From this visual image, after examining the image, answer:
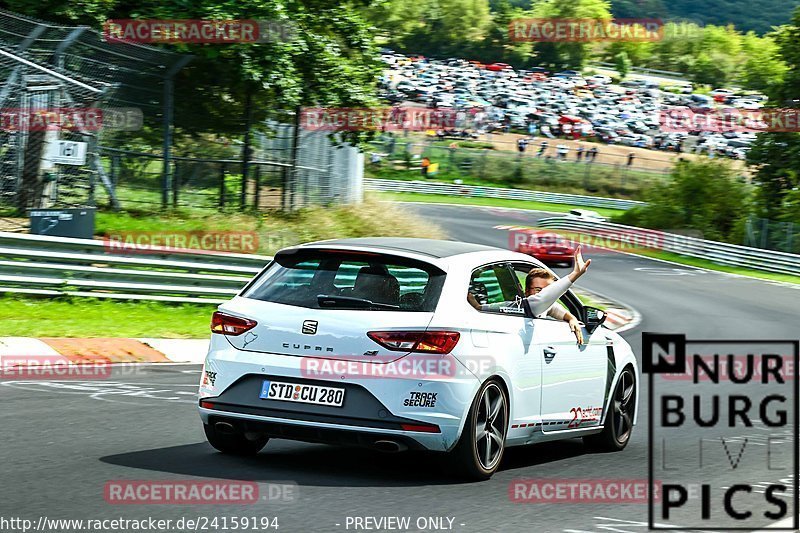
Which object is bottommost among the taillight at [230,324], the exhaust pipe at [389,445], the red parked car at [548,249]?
the exhaust pipe at [389,445]

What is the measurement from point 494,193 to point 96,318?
62.6 meters

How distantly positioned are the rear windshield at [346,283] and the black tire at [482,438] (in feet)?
2.18

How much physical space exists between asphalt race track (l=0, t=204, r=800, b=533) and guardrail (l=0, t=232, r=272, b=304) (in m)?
4.68

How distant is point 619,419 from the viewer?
948cm

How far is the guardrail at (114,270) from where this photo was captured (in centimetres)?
1653

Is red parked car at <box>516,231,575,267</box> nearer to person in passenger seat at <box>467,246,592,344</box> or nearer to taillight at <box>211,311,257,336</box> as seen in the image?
person in passenger seat at <box>467,246,592,344</box>

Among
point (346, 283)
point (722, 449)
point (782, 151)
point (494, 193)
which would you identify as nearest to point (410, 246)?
point (346, 283)

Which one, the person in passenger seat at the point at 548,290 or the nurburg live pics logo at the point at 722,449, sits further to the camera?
the person in passenger seat at the point at 548,290

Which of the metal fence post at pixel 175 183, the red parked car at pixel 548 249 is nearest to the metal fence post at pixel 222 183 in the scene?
the metal fence post at pixel 175 183

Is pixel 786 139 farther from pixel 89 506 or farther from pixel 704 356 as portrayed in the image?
pixel 89 506

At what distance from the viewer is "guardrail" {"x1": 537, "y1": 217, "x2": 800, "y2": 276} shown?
47.4m

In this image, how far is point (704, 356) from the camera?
19.4 m

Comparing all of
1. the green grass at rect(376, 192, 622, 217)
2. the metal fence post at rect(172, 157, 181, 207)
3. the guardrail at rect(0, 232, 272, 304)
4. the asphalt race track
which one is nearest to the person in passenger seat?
the asphalt race track

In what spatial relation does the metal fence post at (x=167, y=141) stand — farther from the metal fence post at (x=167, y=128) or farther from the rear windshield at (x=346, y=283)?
the rear windshield at (x=346, y=283)
